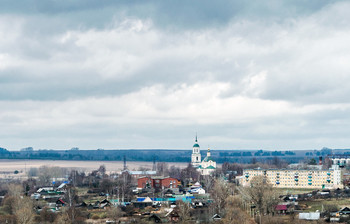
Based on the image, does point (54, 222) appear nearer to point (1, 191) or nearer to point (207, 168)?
point (1, 191)

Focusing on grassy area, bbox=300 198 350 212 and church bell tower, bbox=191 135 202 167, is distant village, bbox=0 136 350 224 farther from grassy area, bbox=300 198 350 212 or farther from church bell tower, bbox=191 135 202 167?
church bell tower, bbox=191 135 202 167

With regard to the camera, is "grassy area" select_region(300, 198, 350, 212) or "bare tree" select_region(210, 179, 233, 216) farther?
"grassy area" select_region(300, 198, 350, 212)

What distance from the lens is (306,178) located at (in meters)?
81.9

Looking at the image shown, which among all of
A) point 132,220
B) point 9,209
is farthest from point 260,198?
point 9,209

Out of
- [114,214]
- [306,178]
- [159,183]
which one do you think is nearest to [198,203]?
[114,214]

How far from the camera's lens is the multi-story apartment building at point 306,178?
79.8 metres

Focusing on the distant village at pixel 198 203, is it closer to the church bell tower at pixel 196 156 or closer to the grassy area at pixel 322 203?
the grassy area at pixel 322 203

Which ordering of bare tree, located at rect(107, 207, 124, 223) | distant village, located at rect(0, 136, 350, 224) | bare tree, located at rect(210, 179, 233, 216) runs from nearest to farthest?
distant village, located at rect(0, 136, 350, 224)
bare tree, located at rect(107, 207, 124, 223)
bare tree, located at rect(210, 179, 233, 216)

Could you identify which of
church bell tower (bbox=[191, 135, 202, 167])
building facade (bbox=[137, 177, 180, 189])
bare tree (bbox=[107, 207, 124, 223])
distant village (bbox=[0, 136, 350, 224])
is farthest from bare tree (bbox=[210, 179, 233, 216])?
church bell tower (bbox=[191, 135, 202, 167])

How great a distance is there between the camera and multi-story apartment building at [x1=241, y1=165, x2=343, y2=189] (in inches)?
3142

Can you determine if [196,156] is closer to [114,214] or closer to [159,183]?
[159,183]

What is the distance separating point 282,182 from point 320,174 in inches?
231

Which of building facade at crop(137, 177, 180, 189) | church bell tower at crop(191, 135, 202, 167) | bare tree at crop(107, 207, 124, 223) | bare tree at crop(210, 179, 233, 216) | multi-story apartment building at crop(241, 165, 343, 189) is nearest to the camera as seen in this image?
bare tree at crop(107, 207, 124, 223)

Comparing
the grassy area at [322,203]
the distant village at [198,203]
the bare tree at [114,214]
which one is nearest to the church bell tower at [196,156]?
the distant village at [198,203]
